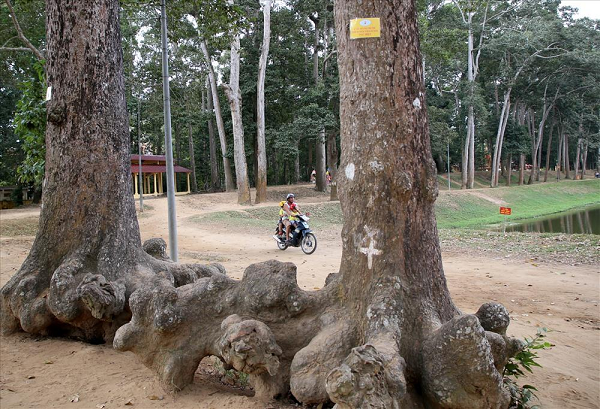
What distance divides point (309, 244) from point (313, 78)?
743 inches

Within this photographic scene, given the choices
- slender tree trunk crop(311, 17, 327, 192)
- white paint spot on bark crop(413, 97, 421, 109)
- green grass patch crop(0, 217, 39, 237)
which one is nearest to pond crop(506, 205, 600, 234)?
slender tree trunk crop(311, 17, 327, 192)

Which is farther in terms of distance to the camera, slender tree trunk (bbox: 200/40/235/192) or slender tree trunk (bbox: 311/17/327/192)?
slender tree trunk (bbox: 311/17/327/192)

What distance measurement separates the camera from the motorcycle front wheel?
12.0 m

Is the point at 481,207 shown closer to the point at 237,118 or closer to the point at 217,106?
the point at 237,118

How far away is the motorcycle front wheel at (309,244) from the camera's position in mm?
12047

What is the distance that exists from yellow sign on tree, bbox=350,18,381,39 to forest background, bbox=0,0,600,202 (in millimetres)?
13853

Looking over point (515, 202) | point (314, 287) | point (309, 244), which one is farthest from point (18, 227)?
point (515, 202)

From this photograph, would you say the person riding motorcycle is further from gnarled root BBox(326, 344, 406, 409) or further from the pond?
the pond

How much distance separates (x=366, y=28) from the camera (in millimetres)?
3252

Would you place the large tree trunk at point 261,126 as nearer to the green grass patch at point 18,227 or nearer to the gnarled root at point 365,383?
the green grass patch at point 18,227

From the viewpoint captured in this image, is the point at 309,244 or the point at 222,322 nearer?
the point at 222,322

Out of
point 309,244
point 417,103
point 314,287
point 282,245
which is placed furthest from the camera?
point 282,245

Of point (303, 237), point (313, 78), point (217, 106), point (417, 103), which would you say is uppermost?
point (313, 78)

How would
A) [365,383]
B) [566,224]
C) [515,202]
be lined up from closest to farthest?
[365,383] < [566,224] < [515,202]
